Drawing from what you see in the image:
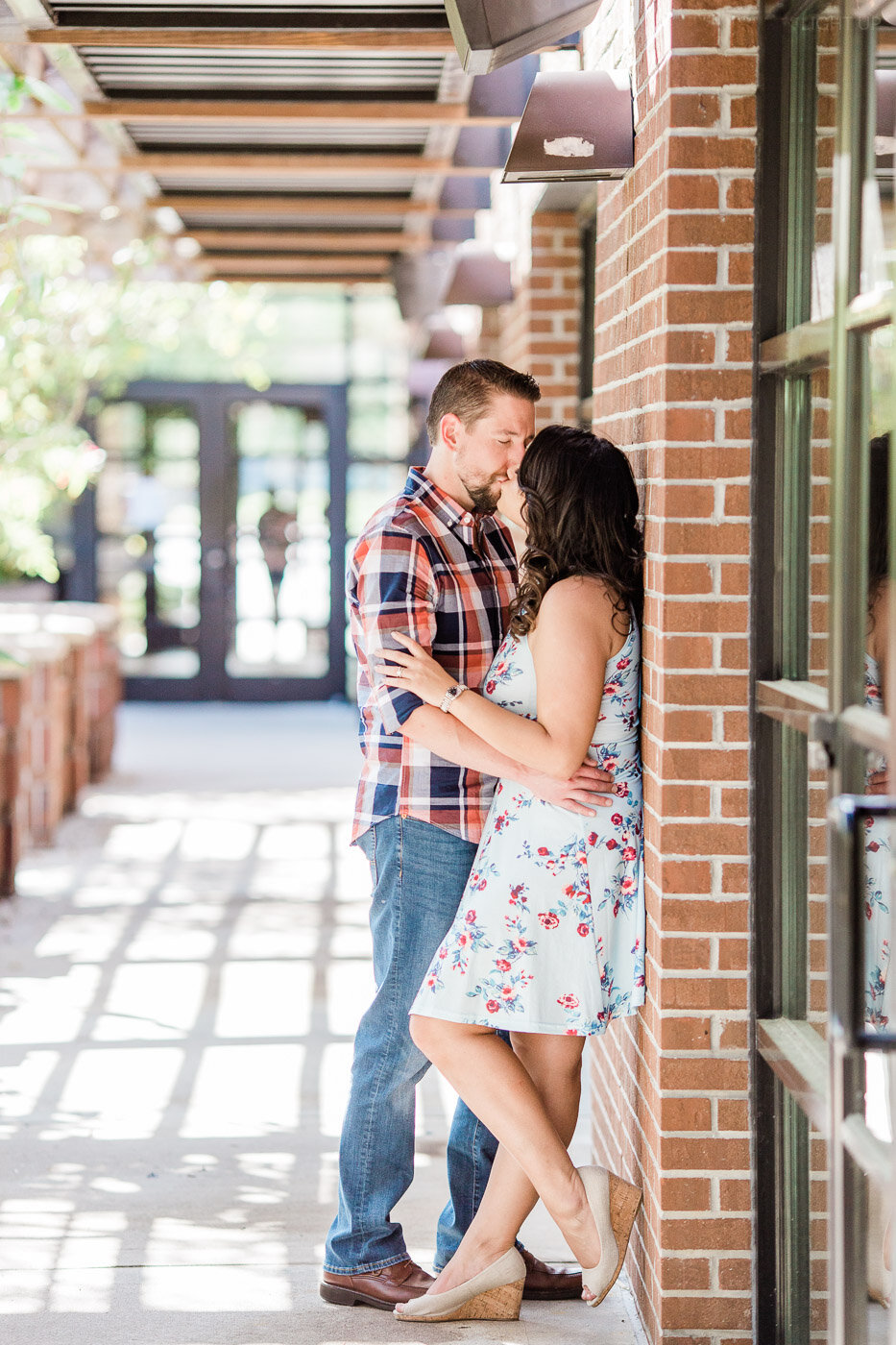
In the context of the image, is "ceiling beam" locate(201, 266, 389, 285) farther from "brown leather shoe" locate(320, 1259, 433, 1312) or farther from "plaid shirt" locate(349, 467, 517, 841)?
"brown leather shoe" locate(320, 1259, 433, 1312)

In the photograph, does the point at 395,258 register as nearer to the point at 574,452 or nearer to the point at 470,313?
the point at 470,313

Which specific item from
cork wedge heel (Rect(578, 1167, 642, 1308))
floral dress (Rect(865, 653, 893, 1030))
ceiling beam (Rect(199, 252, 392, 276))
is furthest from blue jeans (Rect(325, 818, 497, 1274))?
ceiling beam (Rect(199, 252, 392, 276))

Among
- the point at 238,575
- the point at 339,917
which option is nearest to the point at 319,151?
the point at 339,917

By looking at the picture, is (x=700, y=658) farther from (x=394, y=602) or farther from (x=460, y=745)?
(x=394, y=602)

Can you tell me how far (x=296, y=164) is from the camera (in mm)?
6262

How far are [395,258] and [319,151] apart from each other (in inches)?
99.7

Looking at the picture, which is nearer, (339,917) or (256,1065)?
(256,1065)

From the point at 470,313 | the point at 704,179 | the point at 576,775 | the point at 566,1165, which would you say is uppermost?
the point at 470,313

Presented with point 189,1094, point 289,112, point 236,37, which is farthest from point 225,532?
point 236,37

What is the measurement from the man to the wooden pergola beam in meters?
4.29

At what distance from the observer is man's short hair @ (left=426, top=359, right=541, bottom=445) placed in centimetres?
314

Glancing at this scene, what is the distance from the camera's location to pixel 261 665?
48.9ft

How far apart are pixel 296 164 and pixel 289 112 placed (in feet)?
2.95

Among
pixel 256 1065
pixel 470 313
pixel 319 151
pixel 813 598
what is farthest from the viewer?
pixel 470 313
